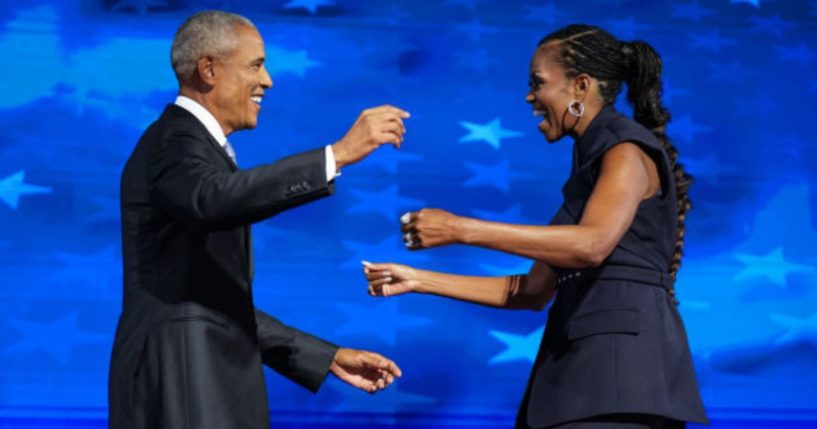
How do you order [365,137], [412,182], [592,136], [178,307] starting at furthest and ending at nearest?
[412,182] < [592,136] < [178,307] < [365,137]

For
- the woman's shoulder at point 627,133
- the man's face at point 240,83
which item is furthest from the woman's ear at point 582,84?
the man's face at point 240,83

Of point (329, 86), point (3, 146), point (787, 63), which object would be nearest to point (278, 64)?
point (329, 86)

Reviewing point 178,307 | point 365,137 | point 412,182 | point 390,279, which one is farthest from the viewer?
point 412,182

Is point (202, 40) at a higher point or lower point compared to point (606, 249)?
higher

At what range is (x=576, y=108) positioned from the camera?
7.01 feet

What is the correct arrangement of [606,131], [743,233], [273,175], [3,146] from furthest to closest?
[743,233] → [3,146] → [606,131] → [273,175]

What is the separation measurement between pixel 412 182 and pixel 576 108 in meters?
1.35

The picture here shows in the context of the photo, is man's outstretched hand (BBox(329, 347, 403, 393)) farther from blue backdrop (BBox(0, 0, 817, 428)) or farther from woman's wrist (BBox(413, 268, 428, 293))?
blue backdrop (BBox(0, 0, 817, 428))

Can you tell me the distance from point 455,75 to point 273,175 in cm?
178

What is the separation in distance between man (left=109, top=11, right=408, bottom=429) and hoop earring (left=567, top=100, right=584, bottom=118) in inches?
15.4

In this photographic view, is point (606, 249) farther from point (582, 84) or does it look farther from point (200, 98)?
point (200, 98)

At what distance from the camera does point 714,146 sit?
3.61 meters

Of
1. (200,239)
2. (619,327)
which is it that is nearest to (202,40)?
(200,239)

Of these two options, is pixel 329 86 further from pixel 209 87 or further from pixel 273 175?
pixel 273 175
